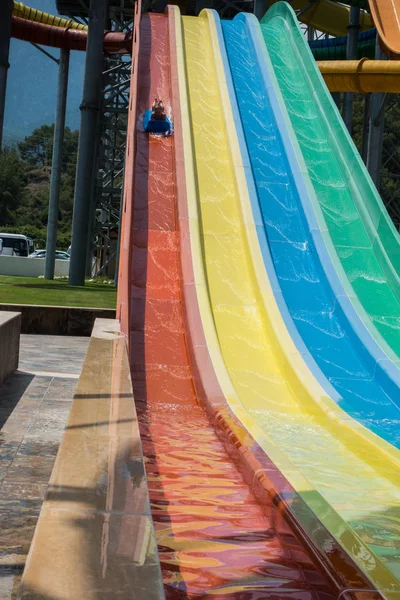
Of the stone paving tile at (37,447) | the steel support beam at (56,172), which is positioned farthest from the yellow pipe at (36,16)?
the stone paving tile at (37,447)

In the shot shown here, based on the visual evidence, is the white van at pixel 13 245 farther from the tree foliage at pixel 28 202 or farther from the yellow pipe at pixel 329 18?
the tree foliage at pixel 28 202

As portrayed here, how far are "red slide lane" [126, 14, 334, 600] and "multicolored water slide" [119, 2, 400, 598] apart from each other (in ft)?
0.04

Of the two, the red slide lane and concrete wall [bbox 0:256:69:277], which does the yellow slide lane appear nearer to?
the red slide lane

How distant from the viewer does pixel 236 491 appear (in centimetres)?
356

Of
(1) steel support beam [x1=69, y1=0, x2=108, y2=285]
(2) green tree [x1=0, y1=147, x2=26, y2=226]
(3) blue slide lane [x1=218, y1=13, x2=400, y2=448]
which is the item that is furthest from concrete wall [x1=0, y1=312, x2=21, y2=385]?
(2) green tree [x1=0, y1=147, x2=26, y2=226]

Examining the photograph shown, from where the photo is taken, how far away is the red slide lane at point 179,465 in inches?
99.0

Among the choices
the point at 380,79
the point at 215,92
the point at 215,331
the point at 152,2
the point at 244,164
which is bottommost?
the point at 215,331

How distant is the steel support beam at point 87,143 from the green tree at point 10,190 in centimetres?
5263

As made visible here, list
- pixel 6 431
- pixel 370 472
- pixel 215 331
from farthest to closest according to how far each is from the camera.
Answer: pixel 215 331, pixel 6 431, pixel 370 472

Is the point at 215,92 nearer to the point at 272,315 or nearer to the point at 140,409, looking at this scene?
the point at 272,315

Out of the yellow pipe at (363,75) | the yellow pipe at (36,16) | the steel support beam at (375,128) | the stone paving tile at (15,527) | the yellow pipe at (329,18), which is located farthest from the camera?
the yellow pipe at (329,18)

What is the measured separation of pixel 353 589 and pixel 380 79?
12.0 m

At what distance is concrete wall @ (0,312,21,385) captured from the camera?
580 cm

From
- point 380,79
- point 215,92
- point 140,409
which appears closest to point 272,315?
point 140,409
